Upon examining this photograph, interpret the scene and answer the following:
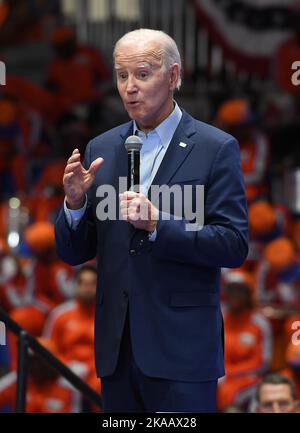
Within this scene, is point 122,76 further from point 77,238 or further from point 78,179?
point 77,238

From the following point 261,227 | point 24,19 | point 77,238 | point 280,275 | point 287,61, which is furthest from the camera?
point 24,19

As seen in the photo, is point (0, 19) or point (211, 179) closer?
point (211, 179)

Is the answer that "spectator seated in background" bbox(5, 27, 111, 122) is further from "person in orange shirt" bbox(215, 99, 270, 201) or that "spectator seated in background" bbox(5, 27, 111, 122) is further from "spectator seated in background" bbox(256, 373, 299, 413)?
"spectator seated in background" bbox(256, 373, 299, 413)

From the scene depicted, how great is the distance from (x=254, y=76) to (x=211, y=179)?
629 centimetres

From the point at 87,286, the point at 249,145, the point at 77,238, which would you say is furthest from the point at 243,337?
the point at 77,238

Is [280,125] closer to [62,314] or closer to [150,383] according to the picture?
[62,314]

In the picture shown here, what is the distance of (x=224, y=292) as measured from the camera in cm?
588

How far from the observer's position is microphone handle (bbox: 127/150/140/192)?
221 cm

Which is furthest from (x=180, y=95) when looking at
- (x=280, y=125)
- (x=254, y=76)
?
(x=280, y=125)

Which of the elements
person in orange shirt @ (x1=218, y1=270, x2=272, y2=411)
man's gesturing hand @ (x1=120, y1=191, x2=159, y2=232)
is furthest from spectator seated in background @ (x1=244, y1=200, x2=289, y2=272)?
man's gesturing hand @ (x1=120, y1=191, x2=159, y2=232)

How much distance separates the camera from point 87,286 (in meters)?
5.67

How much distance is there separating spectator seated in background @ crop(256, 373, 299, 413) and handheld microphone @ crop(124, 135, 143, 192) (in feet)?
5.94

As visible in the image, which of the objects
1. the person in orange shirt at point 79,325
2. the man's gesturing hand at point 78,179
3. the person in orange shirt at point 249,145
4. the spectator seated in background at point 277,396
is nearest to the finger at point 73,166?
the man's gesturing hand at point 78,179

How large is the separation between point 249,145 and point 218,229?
465 cm
